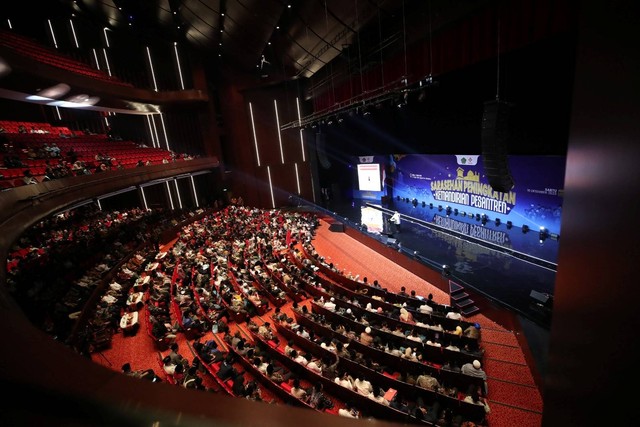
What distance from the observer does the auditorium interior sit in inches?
40.3

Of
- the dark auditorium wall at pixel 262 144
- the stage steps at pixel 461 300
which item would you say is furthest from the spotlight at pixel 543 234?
the dark auditorium wall at pixel 262 144

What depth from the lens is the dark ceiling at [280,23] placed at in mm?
8625

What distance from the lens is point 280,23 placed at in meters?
12.5

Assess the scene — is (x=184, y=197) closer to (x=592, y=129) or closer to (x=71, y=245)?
(x=71, y=245)

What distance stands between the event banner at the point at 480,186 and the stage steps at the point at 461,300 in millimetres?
5085

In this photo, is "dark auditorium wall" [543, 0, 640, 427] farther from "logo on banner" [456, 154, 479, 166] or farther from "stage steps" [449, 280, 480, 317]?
"logo on banner" [456, 154, 479, 166]

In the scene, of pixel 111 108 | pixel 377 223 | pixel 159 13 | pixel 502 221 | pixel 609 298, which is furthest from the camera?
Answer: pixel 111 108

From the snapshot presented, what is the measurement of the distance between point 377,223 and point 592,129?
1441 cm

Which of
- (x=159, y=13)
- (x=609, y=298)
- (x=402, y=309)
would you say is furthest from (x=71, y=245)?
(x=609, y=298)

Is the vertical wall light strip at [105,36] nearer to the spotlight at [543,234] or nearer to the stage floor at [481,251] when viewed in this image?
the stage floor at [481,251]

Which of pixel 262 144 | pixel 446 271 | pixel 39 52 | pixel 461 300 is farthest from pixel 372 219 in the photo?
pixel 39 52

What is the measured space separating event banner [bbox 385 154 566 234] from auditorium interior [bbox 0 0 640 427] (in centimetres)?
12

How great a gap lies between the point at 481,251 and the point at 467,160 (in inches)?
202

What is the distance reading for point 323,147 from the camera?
64.3ft
